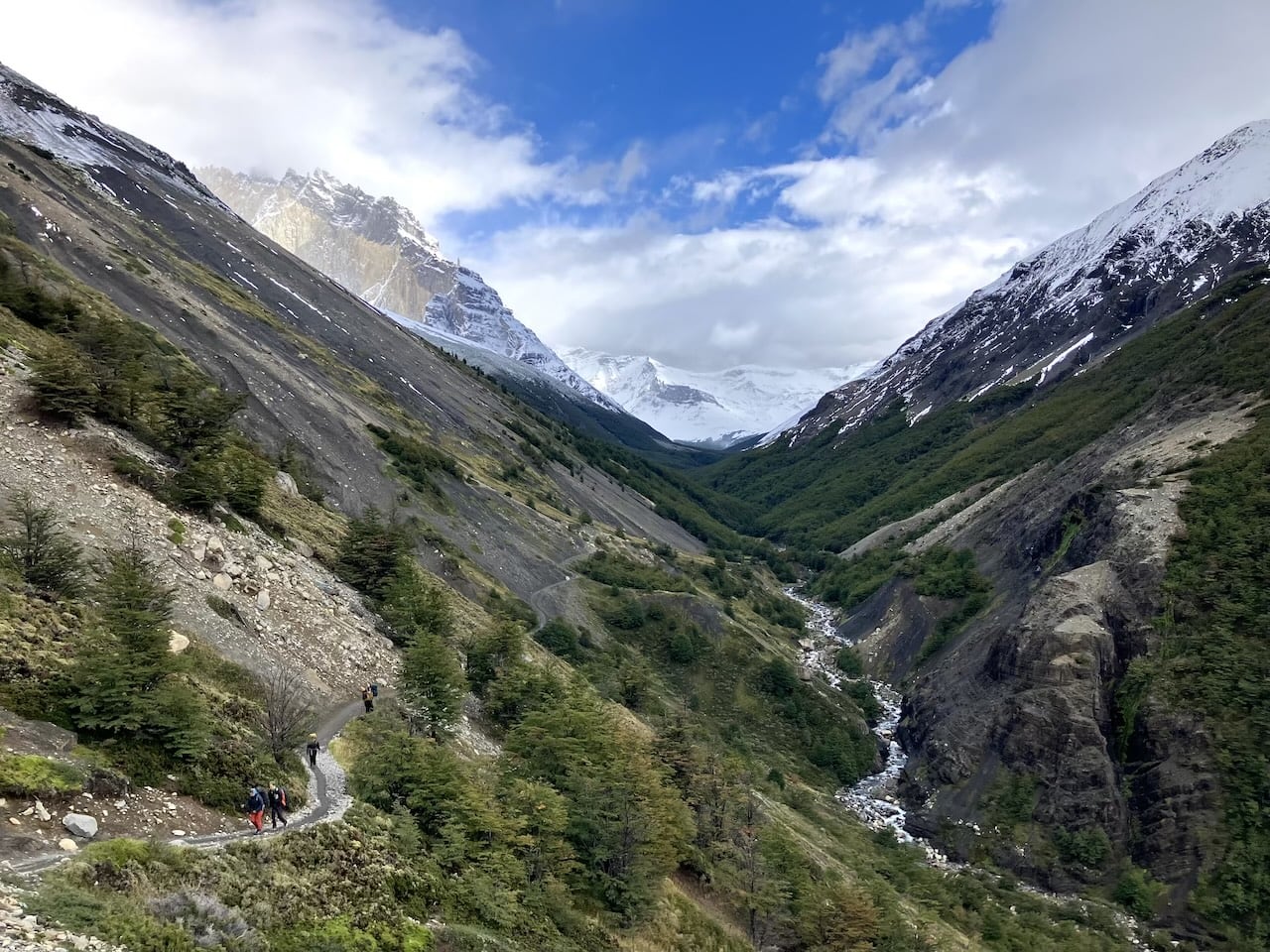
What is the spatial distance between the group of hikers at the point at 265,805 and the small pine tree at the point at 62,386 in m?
20.0

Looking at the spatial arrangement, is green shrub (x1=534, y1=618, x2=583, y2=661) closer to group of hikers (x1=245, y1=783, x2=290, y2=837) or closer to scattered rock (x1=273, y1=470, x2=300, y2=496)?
scattered rock (x1=273, y1=470, x2=300, y2=496)

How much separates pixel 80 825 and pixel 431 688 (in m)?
15.0

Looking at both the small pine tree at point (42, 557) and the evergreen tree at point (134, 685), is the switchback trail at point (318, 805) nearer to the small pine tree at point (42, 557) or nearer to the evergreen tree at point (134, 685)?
the evergreen tree at point (134, 685)

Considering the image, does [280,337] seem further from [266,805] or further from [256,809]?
[256,809]

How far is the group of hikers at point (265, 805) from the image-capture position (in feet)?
51.9

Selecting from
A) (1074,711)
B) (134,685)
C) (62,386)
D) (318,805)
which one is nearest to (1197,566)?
(1074,711)

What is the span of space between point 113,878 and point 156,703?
5366 millimetres

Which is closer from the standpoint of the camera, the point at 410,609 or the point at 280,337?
the point at 410,609

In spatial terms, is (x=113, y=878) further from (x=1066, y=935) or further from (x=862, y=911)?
(x=1066, y=935)

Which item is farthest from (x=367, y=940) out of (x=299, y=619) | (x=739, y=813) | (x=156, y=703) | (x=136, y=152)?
(x=136, y=152)

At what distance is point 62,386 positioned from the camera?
1093 inches

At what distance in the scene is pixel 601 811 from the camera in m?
24.3

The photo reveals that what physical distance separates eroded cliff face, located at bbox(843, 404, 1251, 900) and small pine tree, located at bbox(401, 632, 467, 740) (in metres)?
41.2

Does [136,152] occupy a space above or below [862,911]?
above
